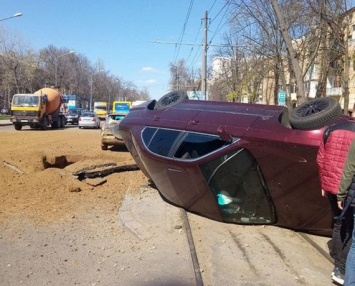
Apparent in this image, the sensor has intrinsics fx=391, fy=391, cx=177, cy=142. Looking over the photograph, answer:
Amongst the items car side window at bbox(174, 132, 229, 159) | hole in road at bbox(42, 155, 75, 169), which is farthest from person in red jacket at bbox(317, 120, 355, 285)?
hole in road at bbox(42, 155, 75, 169)

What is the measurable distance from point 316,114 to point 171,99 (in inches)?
106

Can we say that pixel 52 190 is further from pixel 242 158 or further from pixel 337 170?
pixel 337 170

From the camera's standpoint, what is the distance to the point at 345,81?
907 inches

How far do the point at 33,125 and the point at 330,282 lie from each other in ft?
95.3

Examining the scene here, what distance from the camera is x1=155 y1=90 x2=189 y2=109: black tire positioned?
6121mm

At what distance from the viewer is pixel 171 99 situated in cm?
638

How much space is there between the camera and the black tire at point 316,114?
418cm

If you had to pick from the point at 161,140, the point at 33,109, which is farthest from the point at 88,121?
the point at 161,140

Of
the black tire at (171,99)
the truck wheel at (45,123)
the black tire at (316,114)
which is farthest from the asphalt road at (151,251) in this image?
the truck wheel at (45,123)

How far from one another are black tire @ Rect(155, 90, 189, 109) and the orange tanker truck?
2411 cm

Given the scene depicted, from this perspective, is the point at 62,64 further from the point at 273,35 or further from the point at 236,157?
the point at 236,157

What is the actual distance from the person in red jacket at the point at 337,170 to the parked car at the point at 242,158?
41cm

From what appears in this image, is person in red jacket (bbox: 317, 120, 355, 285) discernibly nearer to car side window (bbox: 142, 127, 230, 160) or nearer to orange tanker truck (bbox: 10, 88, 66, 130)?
car side window (bbox: 142, 127, 230, 160)

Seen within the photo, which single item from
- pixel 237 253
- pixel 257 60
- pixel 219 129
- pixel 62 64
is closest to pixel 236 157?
pixel 219 129
